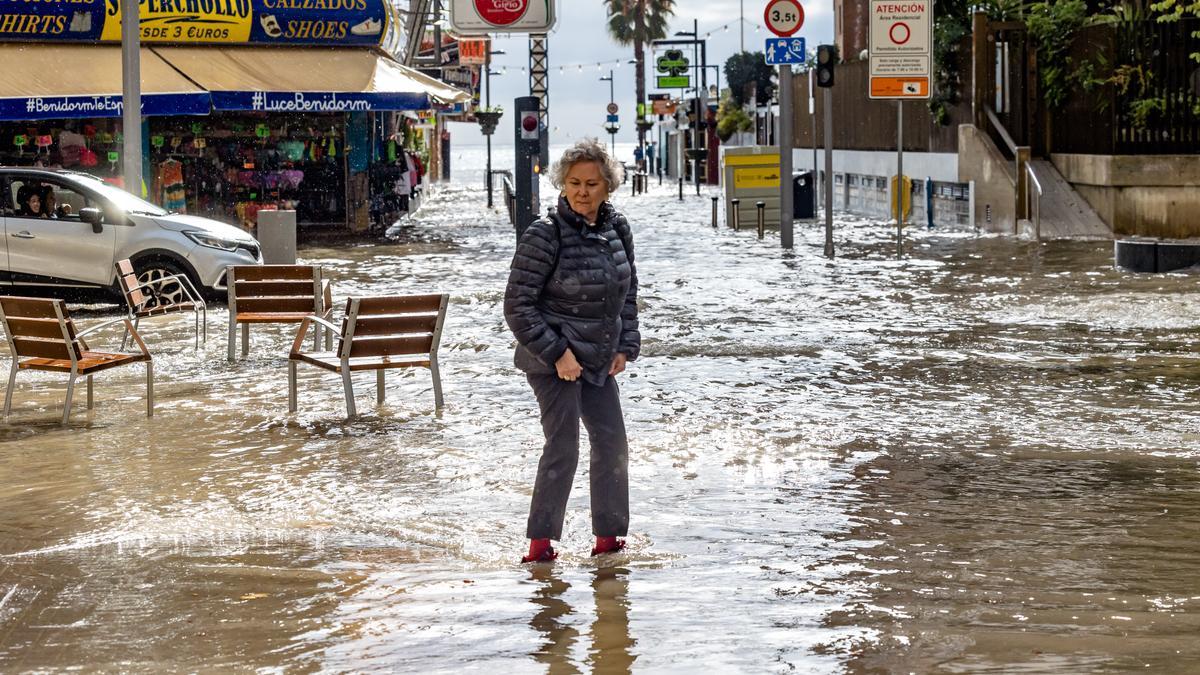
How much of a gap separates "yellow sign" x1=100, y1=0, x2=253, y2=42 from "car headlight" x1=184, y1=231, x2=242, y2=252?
14.0 m

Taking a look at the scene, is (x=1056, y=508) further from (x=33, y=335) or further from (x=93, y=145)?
(x=93, y=145)

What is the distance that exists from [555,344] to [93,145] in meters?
26.7

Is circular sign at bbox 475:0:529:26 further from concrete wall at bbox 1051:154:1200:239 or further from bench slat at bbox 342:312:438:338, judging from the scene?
concrete wall at bbox 1051:154:1200:239

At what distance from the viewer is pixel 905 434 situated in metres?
9.85

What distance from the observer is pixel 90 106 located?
1136 inches

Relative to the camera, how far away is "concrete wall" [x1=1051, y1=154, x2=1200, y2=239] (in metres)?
26.0

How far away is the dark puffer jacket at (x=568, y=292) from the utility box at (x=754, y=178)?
25969 millimetres

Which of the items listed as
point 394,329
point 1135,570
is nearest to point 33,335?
point 394,329

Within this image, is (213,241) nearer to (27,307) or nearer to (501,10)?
(501,10)

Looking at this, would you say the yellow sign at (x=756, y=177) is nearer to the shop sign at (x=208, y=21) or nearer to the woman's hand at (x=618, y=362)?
the shop sign at (x=208, y=21)

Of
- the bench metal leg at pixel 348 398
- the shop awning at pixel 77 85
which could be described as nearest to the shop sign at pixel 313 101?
the shop awning at pixel 77 85

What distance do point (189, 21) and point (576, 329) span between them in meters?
27.2

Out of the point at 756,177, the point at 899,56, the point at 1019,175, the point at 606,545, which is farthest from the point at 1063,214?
the point at 606,545

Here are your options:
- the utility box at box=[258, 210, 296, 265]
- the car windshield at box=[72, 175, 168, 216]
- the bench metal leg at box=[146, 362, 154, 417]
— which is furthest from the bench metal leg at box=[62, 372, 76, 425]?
the utility box at box=[258, 210, 296, 265]
